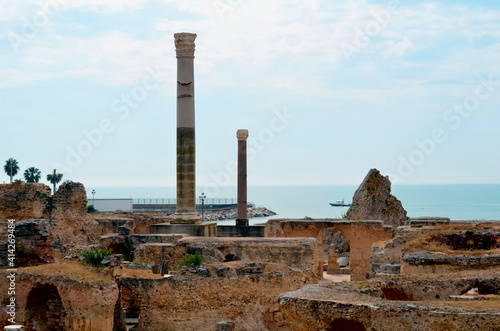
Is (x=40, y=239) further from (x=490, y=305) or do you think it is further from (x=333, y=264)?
(x=333, y=264)

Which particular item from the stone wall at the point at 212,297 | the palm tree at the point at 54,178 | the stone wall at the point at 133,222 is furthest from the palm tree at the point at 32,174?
the stone wall at the point at 212,297

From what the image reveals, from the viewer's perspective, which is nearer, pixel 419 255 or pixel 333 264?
pixel 419 255

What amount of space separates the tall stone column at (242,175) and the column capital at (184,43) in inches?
347

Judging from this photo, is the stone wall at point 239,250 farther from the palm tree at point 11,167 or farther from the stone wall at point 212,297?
the palm tree at point 11,167

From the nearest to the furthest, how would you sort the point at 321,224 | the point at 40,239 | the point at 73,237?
the point at 40,239, the point at 73,237, the point at 321,224

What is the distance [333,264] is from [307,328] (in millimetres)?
22549

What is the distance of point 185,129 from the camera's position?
30094 millimetres

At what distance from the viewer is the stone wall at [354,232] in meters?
32.9

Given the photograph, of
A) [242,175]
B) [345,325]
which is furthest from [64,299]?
[242,175]

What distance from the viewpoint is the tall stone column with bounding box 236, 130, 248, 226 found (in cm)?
3825

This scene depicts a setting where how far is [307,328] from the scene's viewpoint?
45.7 feet

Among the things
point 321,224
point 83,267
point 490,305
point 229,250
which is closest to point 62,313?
point 83,267
